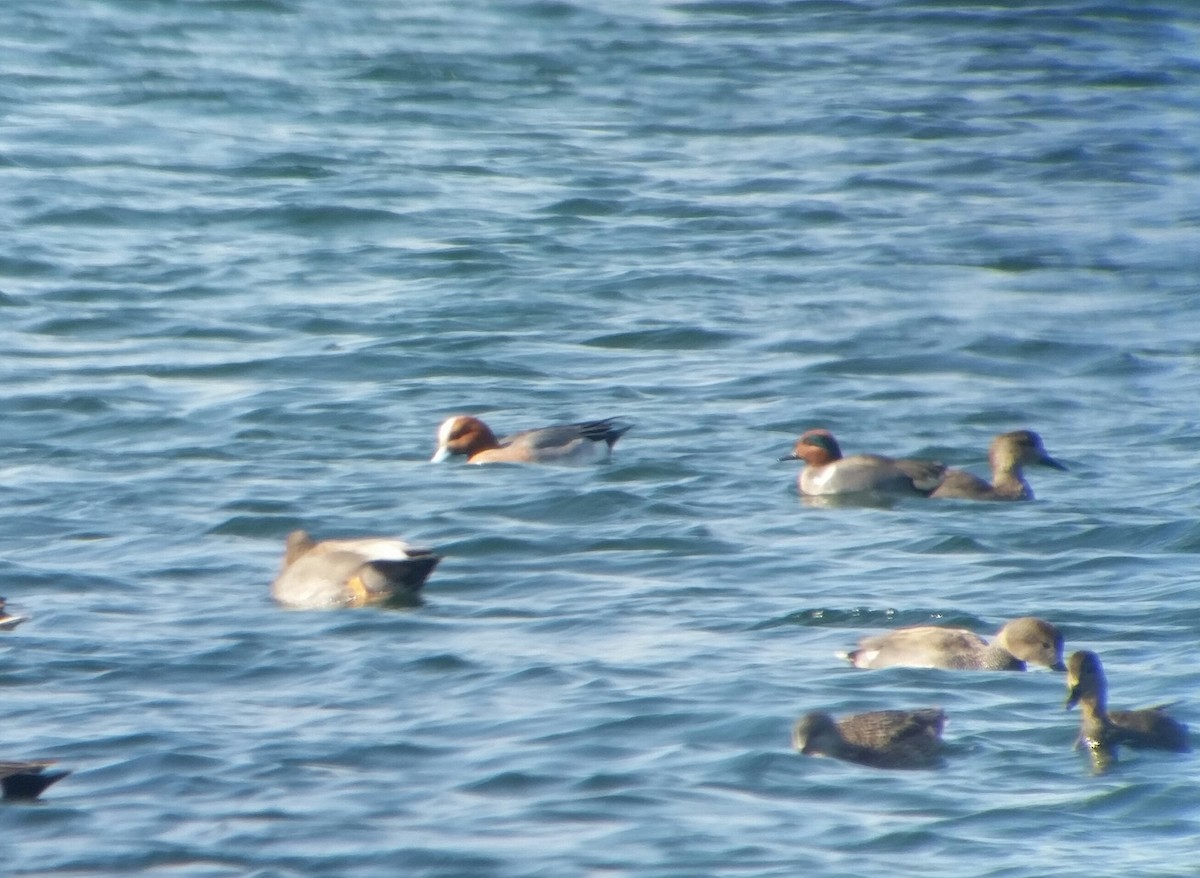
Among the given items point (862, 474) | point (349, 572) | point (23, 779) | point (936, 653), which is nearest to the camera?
point (23, 779)

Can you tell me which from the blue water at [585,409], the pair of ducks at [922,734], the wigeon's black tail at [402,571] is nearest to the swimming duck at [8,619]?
the blue water at [585,409]

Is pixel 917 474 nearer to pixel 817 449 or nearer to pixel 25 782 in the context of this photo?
pixel 817 449

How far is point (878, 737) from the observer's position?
8625 mm

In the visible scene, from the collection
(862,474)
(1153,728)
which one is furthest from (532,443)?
(1153,728)

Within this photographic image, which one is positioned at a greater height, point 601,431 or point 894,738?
point 601,431

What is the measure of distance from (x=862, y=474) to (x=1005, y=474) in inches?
33.6

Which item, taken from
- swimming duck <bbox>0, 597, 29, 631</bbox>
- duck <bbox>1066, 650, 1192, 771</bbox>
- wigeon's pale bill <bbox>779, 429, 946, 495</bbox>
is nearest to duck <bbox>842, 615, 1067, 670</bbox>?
duck <bbox>1066, 650, 1192, 771</bbox>

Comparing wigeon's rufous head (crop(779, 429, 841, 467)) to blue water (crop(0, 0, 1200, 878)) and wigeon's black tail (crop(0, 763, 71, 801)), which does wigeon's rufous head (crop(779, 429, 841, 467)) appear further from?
wigeon's black tail (crop(0, 763, 71, 801))

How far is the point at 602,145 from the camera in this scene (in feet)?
83.4

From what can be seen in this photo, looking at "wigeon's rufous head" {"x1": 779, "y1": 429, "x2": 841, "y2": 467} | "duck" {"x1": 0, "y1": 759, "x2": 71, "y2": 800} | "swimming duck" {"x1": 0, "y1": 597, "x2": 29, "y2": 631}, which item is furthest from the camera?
"wigeon's rufous head" {"x1": 779, "y1": 429, "x2": 841, "y2": 467}

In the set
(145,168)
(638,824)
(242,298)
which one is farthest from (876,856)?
(145,168)

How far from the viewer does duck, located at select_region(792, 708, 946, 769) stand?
28.2 feet

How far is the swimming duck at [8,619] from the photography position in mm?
10406

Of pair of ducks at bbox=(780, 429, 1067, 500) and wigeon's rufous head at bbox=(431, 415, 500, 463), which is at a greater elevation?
wigeon's rufous head at bbox=(431, 415, 500, 463)
